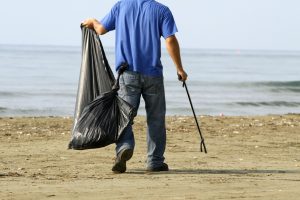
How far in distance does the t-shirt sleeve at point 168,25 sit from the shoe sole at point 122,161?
3.81ft

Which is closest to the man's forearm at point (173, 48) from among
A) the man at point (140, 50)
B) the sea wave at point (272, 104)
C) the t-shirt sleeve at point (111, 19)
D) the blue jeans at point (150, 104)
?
the man at point (140, 50)

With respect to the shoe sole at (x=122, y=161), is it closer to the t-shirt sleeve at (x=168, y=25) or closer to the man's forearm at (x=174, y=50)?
the man's forearm at (x=174, y=50)

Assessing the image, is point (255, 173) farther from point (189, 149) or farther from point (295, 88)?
point (295, 88)

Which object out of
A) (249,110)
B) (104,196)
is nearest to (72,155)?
(104,196)

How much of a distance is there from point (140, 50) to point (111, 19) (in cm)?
45

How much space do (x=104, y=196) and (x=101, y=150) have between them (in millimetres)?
3947

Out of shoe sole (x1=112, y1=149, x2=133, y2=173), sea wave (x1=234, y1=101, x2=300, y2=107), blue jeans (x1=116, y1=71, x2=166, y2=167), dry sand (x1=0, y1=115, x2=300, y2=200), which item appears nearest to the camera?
dry sand (x1=0, y1=115, x2=300, y2=200)

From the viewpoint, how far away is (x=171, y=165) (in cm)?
1055

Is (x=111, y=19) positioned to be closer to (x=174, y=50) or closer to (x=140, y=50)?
(x=140, y=50)

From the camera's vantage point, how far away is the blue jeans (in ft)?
31.5

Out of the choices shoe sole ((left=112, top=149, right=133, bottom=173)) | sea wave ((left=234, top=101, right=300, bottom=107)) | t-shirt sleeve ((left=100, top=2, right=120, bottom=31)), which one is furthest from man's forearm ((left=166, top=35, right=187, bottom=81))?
sea wave ((left=234, top=101, right=300, bottom=107))

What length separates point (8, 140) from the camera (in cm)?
1305

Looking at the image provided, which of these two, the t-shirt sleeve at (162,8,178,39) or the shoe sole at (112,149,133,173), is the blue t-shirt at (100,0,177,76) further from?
the shoe sole at (112,149,133,173)

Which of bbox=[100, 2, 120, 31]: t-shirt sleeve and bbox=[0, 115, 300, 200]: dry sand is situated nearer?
bbox=[0, 115, 300, 200]: dry sand
